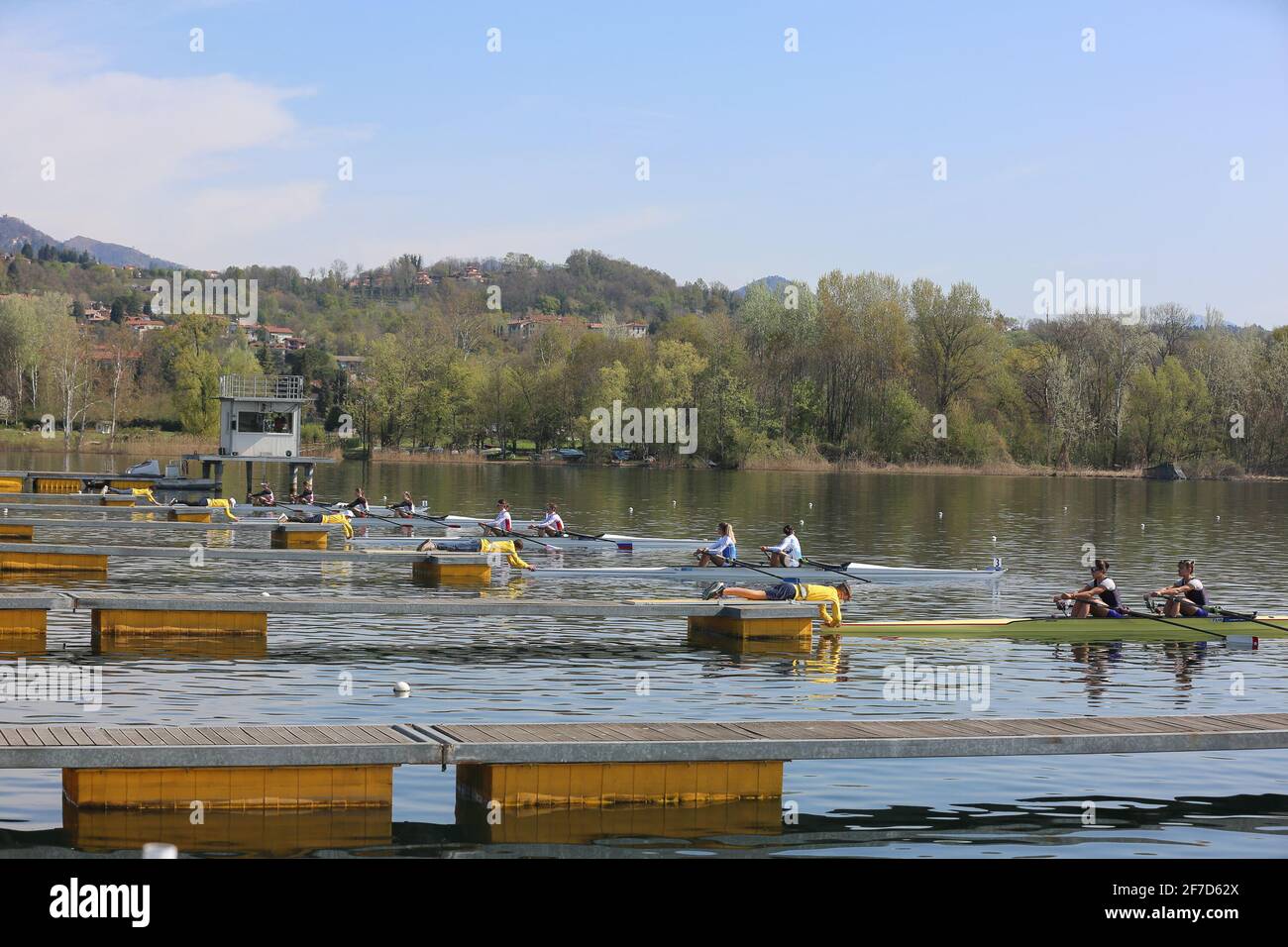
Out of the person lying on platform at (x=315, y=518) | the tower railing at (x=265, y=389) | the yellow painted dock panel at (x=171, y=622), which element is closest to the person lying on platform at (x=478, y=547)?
the person lying on platform at (x=315, y=518)

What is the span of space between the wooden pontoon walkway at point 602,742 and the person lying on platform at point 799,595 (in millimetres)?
9267

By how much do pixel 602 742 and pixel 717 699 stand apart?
19.6ft

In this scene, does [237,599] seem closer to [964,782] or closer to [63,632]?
[63,632]

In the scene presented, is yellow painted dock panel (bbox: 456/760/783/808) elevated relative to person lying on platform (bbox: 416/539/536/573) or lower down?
lower down

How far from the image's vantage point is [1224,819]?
12430 millimetres

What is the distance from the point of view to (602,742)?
11711 millimetres

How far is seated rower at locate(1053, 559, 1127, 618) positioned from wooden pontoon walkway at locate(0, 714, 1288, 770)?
10.0 metres

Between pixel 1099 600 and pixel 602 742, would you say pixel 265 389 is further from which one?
pixel 602 742

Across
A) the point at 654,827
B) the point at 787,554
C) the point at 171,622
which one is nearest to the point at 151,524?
the point at 171,622

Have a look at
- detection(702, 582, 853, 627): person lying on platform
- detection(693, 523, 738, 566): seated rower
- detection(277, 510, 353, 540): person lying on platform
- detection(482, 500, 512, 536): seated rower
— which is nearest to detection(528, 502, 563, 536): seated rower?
detection(482, 500, 512, 536): seated rower

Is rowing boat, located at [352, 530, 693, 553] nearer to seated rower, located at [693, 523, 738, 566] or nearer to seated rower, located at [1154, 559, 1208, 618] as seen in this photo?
seated rower, located at [693, 523, 738, 566]

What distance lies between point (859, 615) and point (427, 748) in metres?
16.2

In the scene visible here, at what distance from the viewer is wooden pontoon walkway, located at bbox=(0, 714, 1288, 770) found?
10984mm
